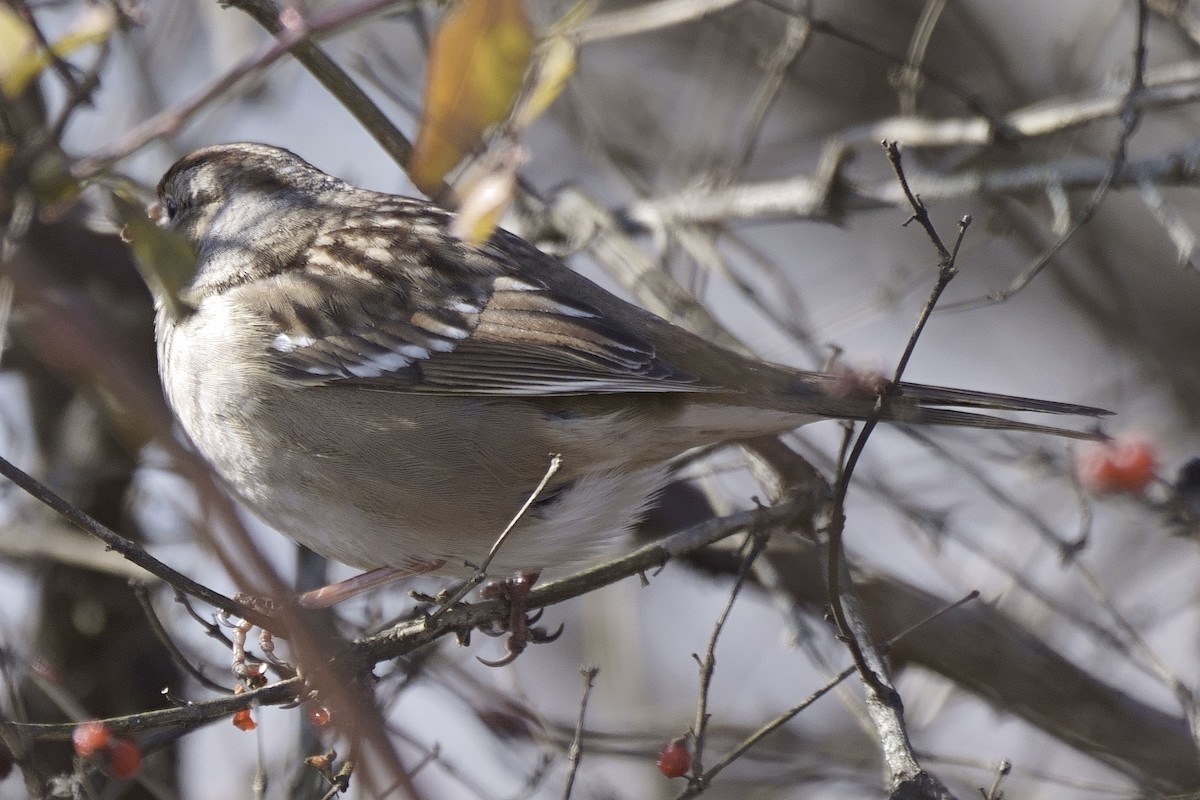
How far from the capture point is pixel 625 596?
5129 millimetres

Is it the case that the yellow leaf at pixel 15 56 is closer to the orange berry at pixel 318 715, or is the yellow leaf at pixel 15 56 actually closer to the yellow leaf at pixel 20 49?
the yellow leaf at pixel 20 49

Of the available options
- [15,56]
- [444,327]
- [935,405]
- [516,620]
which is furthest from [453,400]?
[15,56]

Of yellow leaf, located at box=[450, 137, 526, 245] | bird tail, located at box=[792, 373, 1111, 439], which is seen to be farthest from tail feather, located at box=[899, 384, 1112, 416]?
yellow leaf, located at box=[450, 137, 526, 245]

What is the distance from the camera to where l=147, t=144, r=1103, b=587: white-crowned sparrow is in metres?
3.17

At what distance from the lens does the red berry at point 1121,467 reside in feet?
10.9

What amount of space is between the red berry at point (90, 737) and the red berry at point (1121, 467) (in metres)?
2.46

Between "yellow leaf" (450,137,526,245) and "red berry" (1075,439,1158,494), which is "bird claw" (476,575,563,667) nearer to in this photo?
"yellow leaf" (450,137,526,245)

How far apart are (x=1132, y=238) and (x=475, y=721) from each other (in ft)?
14.1

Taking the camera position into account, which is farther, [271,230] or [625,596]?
[625,596]

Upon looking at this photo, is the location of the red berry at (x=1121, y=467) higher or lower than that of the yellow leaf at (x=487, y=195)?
higher

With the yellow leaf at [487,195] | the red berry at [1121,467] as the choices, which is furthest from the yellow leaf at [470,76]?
the red berry at [1121,467]

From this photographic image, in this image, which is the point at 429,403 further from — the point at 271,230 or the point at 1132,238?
the point at 1132,238

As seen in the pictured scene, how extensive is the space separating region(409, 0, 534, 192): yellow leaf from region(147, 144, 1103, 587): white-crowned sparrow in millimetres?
1201

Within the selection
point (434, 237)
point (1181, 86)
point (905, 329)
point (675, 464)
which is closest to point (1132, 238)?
point (905, 329)
